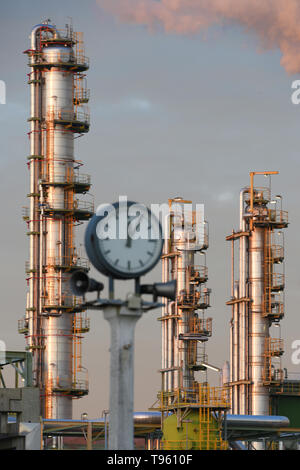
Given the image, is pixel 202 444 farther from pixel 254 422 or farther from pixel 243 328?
pixel 243 328

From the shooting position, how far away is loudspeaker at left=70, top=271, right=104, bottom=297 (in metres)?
28.9

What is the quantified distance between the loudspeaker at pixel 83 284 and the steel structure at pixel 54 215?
4252 cm

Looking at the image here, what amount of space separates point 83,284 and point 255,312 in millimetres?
48216

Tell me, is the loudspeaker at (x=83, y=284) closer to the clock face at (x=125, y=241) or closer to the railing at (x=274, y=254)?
the clock face at (x=125, y=241)

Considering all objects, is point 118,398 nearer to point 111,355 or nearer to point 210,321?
point 111,355

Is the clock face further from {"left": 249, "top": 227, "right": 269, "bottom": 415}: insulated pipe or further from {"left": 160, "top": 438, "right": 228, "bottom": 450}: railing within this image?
{"left": 249, "top": 227, "right": 269, "bottom": 415}: insulated pipe

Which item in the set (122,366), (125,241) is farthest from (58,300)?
(125,241)

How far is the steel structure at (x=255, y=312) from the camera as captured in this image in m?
76.1

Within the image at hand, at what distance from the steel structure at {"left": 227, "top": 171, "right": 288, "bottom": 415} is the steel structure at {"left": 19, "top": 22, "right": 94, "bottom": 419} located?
9571 millimetres

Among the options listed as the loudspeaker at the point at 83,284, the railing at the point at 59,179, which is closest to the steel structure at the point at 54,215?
the railing at the point at 59,179

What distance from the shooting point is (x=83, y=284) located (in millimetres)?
29000

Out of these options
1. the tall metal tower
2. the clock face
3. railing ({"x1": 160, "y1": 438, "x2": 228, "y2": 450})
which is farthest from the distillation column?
the clock face

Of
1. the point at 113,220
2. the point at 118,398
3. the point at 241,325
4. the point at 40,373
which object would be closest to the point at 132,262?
the point at 113,220

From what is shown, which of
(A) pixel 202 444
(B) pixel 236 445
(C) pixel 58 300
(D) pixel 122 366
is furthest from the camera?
(C) pixel 58 300
